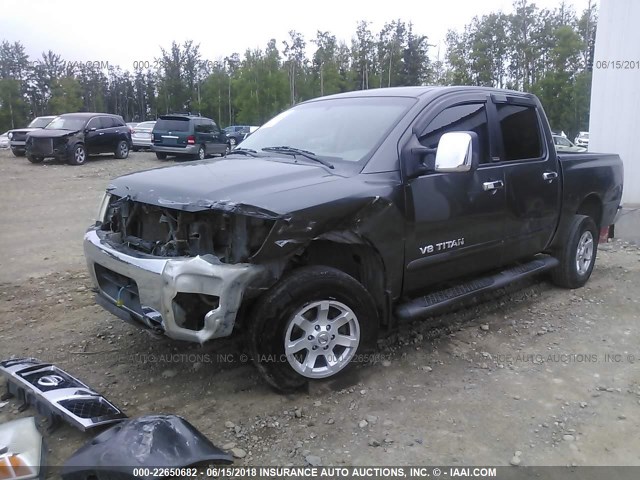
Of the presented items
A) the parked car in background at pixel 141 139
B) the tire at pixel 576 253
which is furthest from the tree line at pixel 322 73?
the tire at pixel 576 253

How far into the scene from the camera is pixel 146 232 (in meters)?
3.67

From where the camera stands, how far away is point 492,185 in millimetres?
4258

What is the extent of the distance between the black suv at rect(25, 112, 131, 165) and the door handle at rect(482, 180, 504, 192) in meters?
16.3

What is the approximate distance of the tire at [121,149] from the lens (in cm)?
1975

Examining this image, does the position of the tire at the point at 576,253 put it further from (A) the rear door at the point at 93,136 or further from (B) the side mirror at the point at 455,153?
(A) the rear door at the point at 93,136

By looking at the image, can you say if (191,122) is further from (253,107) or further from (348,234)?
(253,107)

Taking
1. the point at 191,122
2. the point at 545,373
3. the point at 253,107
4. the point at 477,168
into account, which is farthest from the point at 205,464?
the point at 253,107

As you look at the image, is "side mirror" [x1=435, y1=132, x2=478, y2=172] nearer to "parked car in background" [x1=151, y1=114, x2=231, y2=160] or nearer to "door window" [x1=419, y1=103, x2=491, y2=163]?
"door window" [x1=419, y1=103, x2=491, y2=163]

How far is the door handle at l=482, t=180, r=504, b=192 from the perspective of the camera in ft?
13.8

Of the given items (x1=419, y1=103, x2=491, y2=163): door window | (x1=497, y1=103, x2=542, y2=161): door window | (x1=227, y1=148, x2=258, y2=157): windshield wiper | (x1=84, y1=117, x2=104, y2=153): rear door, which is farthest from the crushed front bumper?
(x1=84, y1=117, x2=104, y2=153): rear door

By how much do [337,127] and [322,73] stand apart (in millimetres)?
40437

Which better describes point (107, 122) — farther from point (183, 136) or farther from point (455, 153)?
point (455, 153)

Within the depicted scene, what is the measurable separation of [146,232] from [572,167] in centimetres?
393

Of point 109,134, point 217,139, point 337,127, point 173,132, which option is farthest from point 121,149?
point 337,127
